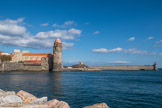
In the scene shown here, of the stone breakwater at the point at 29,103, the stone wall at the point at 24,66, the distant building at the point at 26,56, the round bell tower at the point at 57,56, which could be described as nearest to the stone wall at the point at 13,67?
the stone wall at the point at 24,66

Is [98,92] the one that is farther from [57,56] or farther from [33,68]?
[33,68]

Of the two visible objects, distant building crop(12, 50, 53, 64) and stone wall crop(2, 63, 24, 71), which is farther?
distant building crop(12, 50, 53, 64)

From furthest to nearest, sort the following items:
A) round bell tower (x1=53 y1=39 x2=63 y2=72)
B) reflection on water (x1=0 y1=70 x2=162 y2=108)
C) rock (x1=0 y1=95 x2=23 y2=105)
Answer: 1. round bell tower (x1=53 y1=39 x2=63 y2=72)
2. reflection on water (x1=0 y1=70 x2=162 y2=108)
3. rock (x1=0 y1=95 x2=23 y2=105)

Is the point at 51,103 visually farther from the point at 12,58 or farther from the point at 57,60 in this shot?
the point at 12,58

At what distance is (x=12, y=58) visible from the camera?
92.3m

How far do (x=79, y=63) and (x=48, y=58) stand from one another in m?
30.5

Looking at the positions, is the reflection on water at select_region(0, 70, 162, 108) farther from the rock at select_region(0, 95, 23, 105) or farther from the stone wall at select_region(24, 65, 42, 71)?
the stone wall at select_region(24, 65, 42, 71)

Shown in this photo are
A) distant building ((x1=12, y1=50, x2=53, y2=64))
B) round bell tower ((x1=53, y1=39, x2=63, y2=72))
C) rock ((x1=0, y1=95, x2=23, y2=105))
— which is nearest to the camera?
rock ((x1=0, y1=95, x2=23, y2=105))

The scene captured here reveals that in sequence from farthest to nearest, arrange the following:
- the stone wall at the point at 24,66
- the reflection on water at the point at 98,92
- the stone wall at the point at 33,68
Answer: the stone wall at the point at 24,66 → the stone wall at the point at 33,68 → the reflection on water at the point at 98,92

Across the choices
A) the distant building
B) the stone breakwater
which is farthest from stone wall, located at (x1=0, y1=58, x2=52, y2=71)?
the stone breakwater

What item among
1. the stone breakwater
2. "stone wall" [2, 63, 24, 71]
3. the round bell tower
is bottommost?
the stone breakwater

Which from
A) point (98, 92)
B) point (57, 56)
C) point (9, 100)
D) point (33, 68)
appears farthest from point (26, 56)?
point (9, 100)

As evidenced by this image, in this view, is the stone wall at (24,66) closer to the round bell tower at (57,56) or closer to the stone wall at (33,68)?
the stone wall at (33,68)

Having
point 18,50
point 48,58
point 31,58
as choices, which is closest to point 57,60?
point 48,58
